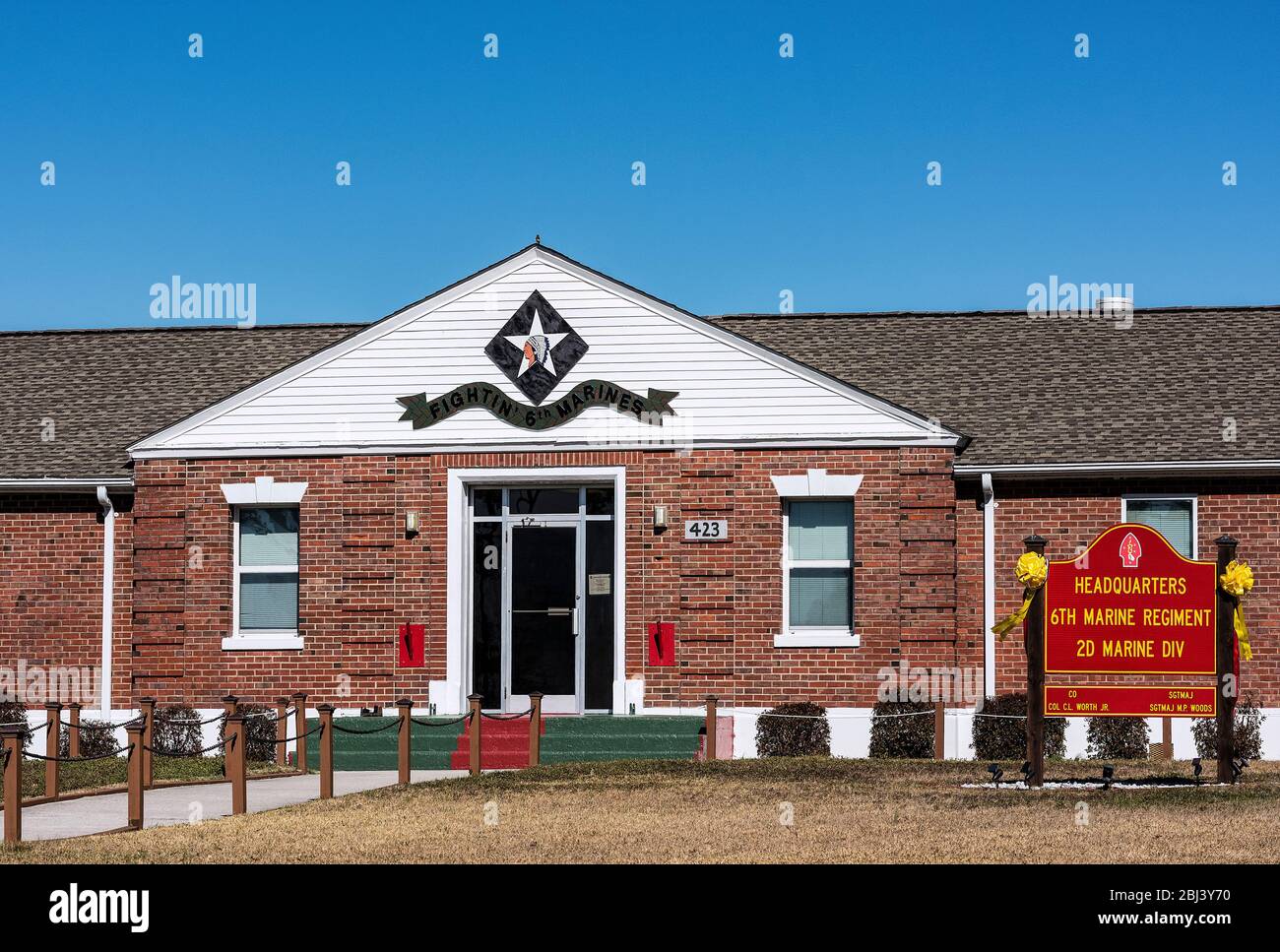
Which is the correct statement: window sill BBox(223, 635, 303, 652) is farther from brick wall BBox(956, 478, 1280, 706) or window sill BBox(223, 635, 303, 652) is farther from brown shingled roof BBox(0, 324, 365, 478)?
brick wall BBox(956, 478, 1280, 706)

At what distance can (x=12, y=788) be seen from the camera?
13.2 m

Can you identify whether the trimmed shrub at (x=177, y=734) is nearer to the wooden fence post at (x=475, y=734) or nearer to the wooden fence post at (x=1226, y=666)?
the wooden fence post at (x=475, y=734)

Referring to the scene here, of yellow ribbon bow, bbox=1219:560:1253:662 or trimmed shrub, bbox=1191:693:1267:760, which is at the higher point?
yellow ribbon bow, bbox=1219:560:1253:662

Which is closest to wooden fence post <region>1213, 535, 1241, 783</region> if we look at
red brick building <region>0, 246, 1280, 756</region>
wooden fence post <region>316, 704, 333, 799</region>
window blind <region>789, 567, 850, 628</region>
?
red brick building <region>0, 246, 1280, 756</region>

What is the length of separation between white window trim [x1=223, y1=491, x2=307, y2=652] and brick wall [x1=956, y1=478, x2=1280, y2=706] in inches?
327

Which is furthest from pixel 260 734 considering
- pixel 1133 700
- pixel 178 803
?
pixel 1133 700

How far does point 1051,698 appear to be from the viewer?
16.1m

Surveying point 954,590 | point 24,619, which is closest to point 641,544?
point 954,590

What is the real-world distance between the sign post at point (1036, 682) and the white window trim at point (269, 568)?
32.2 feet

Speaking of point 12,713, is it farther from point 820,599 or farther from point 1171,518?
point 1171,518

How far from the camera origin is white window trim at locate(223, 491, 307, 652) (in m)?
22.0

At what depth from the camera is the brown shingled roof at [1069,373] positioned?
21.9m

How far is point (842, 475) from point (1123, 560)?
5.74 metres

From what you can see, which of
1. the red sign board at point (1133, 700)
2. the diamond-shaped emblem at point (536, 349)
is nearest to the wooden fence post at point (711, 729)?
the diamond-shaped emblem at point (536, 349)
